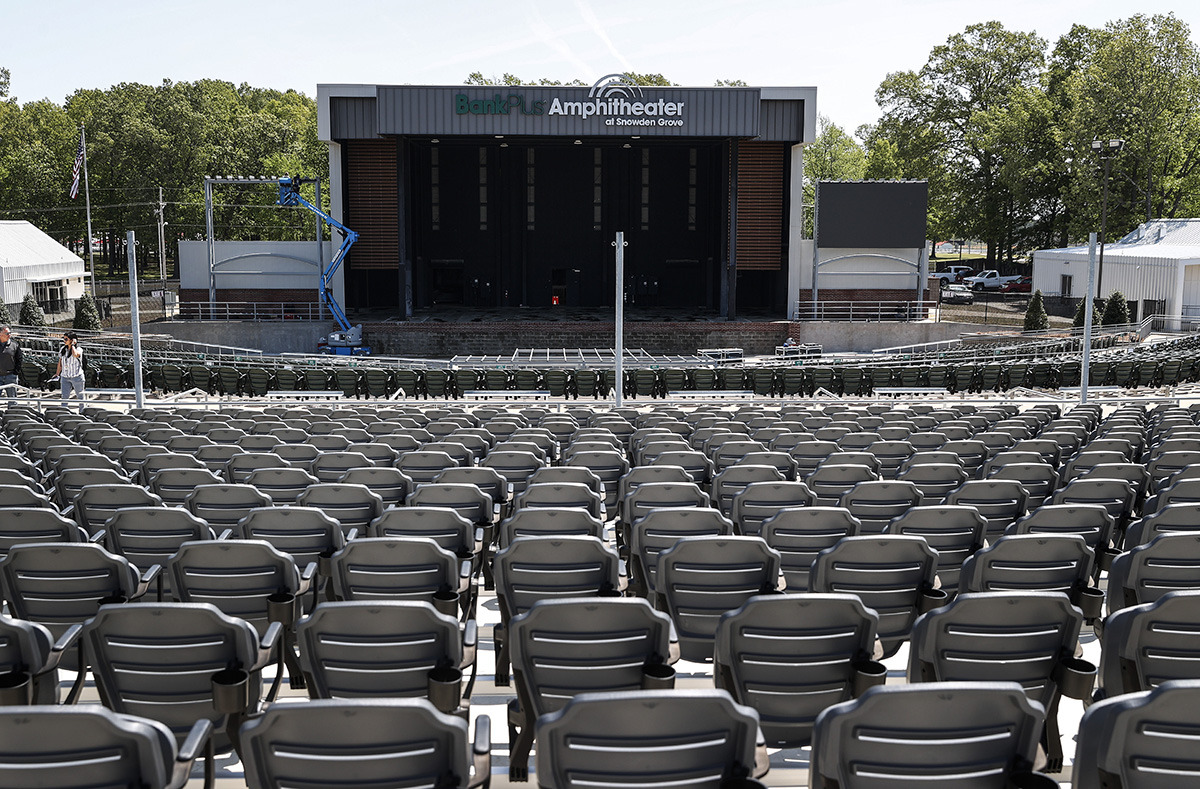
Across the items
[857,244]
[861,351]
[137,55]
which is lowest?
[861,351]

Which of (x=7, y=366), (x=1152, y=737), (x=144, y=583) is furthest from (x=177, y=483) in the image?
(x=7, y=366)

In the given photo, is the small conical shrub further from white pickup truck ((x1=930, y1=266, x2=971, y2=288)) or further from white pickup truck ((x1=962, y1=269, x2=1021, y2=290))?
white pickup truck ((x1=930, y1=266, x2=971, y2=288))

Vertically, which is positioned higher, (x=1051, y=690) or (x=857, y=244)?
(x=857, y=244)

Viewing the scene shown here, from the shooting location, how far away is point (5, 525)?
6.47 meters

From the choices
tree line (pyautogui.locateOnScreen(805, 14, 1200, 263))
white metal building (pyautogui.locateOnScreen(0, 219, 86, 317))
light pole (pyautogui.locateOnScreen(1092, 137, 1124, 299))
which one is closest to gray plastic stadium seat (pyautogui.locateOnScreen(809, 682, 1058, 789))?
light pole (pyautogui.locateOnScreen(1092, 137, 1124, 299))

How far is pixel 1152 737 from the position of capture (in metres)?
3.14

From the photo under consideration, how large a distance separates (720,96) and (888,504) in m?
31.9

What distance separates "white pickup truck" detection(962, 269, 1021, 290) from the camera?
206 ft

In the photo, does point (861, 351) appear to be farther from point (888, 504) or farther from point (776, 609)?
point (776, 609)

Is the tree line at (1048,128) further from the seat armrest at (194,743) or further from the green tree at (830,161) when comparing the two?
the seat armrest at (194,743)

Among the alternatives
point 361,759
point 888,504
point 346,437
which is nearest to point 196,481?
point 346,437

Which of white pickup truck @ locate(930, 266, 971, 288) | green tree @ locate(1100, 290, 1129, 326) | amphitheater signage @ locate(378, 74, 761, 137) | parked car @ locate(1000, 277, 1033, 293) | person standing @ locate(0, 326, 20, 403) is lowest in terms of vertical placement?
person standing @ locate(0, 326, 20, 403)

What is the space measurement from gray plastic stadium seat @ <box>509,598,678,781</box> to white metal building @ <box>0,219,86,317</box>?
46034 mm

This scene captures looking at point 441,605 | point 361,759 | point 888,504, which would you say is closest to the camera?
point 361,759
